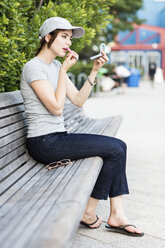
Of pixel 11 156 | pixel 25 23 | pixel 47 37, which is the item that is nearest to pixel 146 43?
pixel 25 23

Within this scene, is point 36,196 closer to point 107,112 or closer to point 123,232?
point 123,232

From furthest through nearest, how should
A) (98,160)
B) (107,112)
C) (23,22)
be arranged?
(107,112), (23,22), (98,160)

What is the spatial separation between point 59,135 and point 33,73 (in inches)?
20.8

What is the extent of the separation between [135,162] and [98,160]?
99.5 inches

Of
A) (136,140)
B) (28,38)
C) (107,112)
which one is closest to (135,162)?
(136,140)

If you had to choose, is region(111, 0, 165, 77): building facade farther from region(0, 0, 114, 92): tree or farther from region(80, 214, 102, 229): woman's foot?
region(80, 214, 102, 229): woman's foot

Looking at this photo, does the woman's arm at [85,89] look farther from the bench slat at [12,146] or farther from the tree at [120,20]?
the tree at [120,20]

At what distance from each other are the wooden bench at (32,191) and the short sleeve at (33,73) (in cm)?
33

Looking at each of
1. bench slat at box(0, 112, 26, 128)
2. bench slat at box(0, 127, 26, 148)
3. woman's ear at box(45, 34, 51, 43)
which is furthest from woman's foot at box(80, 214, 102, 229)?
woman's ear at box(45, 34, 51, 43)

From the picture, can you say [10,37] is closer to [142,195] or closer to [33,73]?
[33,73]

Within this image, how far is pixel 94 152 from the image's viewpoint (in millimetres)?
2928

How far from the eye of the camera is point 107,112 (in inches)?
424

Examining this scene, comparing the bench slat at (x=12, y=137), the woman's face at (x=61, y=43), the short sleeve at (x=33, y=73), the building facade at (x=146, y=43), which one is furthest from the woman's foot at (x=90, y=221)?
the building facade at (x=146, y=43)

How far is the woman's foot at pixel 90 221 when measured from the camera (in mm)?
3096
